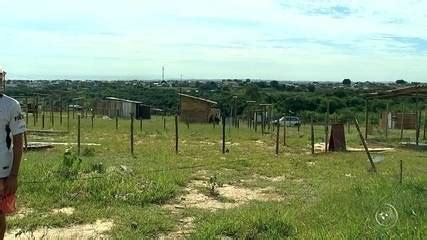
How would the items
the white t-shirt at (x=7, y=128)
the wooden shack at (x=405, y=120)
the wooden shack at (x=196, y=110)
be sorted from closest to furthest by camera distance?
the white t-shirt at (x=7, y=128), the wooden shack at (x=405, y=120), the wooden shack at (x=196, y=110)

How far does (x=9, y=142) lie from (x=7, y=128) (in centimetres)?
14

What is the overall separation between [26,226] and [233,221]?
8.74 feet

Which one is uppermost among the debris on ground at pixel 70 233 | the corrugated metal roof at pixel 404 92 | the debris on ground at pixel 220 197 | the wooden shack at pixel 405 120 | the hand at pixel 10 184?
Answer: the corrugated metal roof at pixel 404 92

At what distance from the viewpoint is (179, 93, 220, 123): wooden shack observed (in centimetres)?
4581

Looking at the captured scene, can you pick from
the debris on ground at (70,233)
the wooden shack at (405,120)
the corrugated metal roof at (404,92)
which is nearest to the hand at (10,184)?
the debris on ground at (70,233)

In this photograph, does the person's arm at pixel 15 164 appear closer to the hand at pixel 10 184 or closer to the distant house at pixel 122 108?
the hand at pixel 10 184

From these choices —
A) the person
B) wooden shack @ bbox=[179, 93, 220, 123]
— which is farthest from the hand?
wooden shack @ bbox=[179, 93, 220, 123]

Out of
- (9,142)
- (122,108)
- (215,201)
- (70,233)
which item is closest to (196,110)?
(122,108)

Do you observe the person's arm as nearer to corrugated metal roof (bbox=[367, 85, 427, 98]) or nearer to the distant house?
corrugated metal roof (bbox=[367, 85, 427, 98])

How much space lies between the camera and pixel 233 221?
772cm

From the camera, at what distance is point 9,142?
17.9 feet

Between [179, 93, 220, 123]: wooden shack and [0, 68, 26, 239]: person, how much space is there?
132 feet

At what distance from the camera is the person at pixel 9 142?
5.36 meters

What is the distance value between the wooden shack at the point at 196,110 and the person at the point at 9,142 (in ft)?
132
